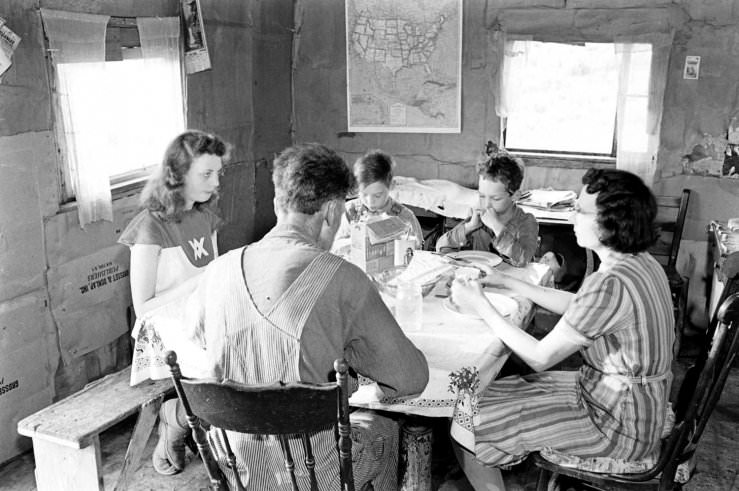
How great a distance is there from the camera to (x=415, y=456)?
266 cm

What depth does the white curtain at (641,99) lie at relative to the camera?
4.80 meters

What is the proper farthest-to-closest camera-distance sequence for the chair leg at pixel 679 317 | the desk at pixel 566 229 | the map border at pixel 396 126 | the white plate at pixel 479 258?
the map border at pixel 396 126, the desk at pixel 566 229, the chair leg at pixel 679 317, the white plate at pixel 479 258

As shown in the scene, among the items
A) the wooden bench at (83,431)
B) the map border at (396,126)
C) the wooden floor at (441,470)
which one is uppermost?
the map border at (396,126)

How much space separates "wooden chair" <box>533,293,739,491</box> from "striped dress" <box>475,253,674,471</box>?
5cm

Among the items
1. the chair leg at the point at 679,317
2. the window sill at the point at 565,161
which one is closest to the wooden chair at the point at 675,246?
the chair leg at the point at 679,317

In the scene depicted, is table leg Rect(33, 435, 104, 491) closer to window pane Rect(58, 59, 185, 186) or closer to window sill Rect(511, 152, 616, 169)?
window pane Rect(58, 59, 185, 186)

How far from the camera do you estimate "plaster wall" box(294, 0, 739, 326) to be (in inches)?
187

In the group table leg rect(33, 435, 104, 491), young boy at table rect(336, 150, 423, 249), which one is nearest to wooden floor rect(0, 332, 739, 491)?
table leg rect(33, 435, 104, 491)

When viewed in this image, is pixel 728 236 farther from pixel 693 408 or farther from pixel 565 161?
pixel 693 408

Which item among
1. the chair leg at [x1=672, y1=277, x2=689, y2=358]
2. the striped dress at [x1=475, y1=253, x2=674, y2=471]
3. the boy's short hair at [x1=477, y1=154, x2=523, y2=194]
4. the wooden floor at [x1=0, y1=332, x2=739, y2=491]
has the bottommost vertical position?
the wooden floor at [x1=0, y1=332, x2=739, y2=491]

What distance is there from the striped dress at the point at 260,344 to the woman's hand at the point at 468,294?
0.73 m

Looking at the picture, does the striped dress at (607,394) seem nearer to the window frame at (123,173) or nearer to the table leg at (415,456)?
the table leg at (415,456)

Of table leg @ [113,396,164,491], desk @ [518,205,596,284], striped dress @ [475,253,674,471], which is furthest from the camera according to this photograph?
desk @ [518,205,596,284]

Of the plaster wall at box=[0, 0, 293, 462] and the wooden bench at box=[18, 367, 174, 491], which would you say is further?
the plaster wall at box=[0, 0, 293, 462]
